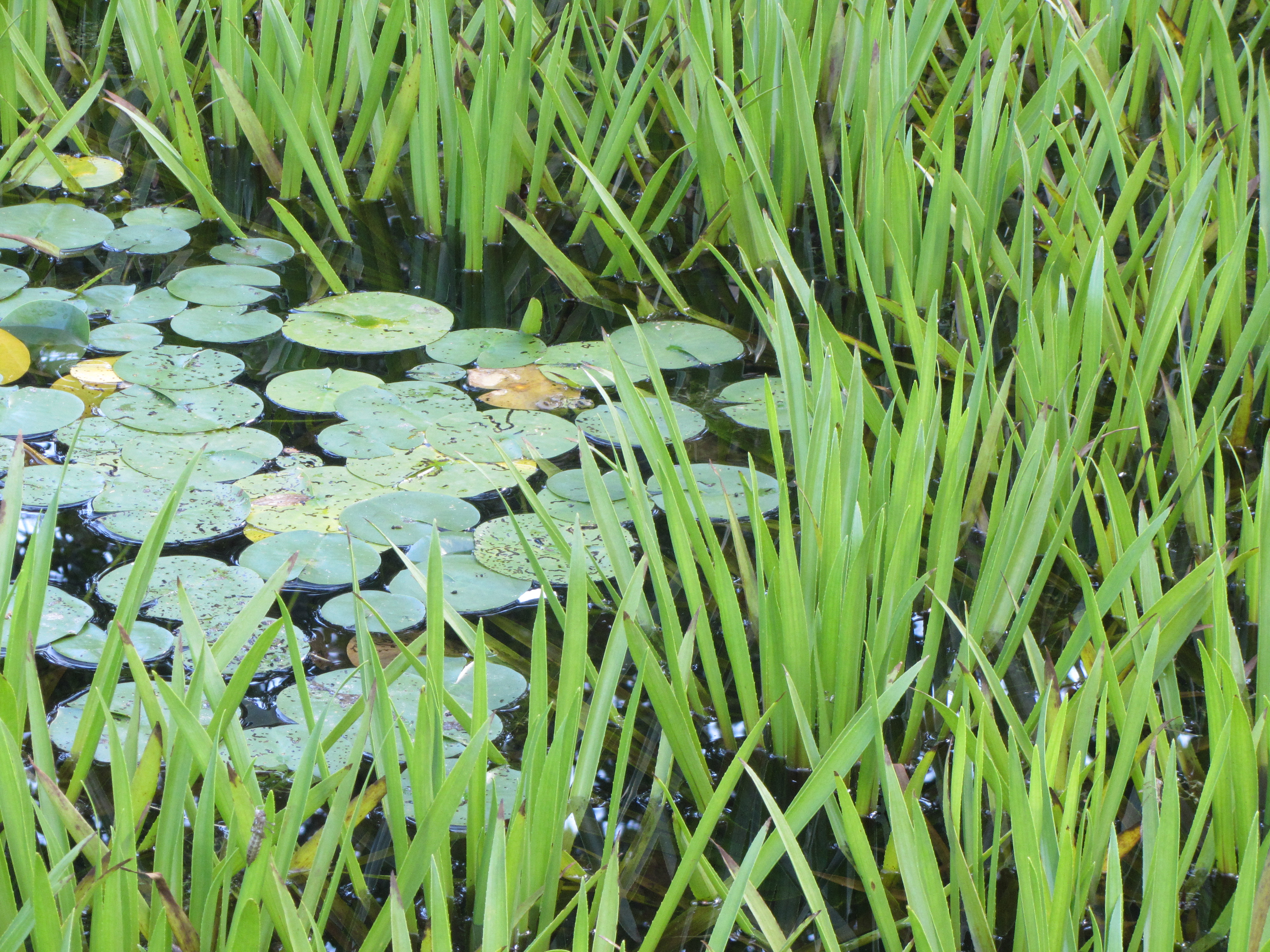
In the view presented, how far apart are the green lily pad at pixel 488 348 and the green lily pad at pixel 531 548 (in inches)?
14.1

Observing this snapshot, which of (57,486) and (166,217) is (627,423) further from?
(166,217)

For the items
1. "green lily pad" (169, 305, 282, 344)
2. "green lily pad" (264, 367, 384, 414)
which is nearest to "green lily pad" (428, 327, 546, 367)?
"green lily pad" (264, 367, 384, 414)

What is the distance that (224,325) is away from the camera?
1744mm

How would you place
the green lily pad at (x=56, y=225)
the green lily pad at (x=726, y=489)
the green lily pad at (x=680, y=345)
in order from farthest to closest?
the green lily pad at (x=56, y=225) → the green lily pad at (x=680, y=345) → the green lily pad at (x=726, y=489)

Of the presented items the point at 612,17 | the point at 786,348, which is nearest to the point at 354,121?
the point at 612,17

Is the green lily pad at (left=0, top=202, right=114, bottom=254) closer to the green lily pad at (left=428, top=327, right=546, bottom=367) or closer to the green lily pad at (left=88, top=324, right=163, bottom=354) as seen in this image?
the green lily pad at (left=88, top=324, right=163, bottom=354)

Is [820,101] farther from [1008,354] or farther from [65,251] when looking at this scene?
[65,251]

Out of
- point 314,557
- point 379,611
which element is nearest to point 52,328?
point 314,557

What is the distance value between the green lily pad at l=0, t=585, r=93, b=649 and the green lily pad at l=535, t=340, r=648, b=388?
27.1 inches

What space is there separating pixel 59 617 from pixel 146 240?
3.07 feet

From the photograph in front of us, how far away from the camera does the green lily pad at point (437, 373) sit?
5.52ft

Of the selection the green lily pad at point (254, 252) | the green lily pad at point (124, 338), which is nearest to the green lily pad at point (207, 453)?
the green lily pad at point (124, 338)

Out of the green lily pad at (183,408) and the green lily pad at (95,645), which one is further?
the green lily pad at (183,408)

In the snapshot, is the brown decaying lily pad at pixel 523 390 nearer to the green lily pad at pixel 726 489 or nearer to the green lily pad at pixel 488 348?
the green lily pad at pixel 488 348
